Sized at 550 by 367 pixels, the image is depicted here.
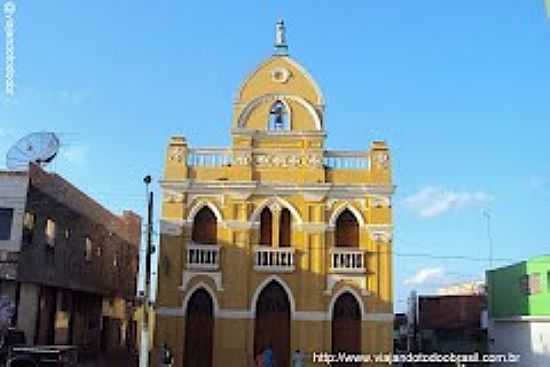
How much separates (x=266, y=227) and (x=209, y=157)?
3441mm

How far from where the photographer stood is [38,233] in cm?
2395

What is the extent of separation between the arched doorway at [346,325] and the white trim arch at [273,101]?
263 inches

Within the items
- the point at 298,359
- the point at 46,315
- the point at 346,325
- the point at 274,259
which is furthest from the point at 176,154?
the point at 346,325

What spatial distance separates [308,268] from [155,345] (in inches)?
240

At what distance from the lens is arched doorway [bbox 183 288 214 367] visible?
24172 mm

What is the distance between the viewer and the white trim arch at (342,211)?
2509 centimetres

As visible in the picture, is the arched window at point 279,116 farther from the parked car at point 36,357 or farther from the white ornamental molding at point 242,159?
the parked car at point 36,357

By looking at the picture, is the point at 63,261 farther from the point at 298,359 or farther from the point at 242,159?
the point at 298,359

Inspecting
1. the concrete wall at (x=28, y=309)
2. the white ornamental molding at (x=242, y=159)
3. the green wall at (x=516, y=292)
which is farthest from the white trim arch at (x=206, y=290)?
the green wall at (x=516, y=292)

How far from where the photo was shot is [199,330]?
2439 centimetres

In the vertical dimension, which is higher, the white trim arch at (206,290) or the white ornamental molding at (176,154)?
the white ornamental molding at (176,154)

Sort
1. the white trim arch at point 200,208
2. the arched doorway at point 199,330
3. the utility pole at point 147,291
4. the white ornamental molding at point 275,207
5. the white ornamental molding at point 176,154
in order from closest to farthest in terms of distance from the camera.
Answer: the utility pole at point 147,291, the arched doorway at point 199,330, the white trim arch at point 200,208, the white ornamental molding at point 275,207, the white ornamental molding at point 176,154

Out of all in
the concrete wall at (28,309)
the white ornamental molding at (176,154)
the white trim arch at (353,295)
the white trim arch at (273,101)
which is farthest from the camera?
the white trim arch at (273,101)

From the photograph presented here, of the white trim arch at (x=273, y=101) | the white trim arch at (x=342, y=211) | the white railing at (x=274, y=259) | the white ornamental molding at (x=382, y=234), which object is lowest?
the white railing at (x=274, y=259)
